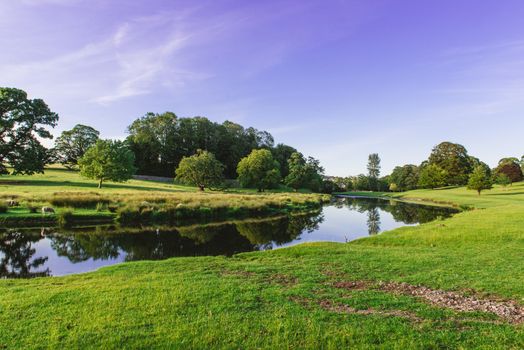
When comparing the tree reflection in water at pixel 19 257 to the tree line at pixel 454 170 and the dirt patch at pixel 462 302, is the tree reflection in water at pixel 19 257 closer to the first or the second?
the dirt patch at pixel 462 302

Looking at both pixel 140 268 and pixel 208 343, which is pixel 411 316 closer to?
pixel 208 343

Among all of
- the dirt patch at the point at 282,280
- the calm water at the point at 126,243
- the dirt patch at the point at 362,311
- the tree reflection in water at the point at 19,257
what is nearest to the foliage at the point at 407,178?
the calm water at the point at 126,243

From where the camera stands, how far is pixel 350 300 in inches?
336

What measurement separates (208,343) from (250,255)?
34.6ft

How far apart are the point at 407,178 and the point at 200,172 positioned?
84236 mm

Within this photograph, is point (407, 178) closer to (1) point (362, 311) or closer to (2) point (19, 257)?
(1) point (362, 311)

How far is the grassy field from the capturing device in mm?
6398

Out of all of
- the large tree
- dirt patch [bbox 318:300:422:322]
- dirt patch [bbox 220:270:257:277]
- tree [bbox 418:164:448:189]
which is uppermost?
the large tree

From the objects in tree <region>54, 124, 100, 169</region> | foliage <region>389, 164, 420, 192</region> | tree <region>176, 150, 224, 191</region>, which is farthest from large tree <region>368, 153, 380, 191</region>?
tree <region>54, 124, 100, 169</region>

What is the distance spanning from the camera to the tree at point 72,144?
78812mm

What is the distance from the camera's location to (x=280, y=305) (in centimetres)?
820

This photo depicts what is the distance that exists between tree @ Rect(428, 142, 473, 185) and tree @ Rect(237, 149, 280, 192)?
52068 millimetres

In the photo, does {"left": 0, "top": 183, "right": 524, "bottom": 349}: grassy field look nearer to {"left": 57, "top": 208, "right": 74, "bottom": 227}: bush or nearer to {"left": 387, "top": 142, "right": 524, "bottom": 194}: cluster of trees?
{"left": 57, "top": 208, "right": 74, "bottom": 227}: bush

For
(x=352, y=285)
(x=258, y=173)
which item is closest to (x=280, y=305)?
(x=352, y=285)
